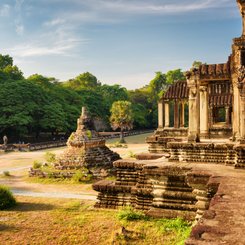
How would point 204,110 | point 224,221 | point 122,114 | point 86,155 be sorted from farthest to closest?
1. point 122,114
2. point 86,155
3. point 204,110
4. point 224,221

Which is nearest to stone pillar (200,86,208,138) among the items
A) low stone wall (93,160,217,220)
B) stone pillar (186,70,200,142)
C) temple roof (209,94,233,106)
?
stone pillar (186,70,200,142)

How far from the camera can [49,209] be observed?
9789 millimetres

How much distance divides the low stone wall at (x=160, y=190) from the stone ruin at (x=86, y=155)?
805 centimetres

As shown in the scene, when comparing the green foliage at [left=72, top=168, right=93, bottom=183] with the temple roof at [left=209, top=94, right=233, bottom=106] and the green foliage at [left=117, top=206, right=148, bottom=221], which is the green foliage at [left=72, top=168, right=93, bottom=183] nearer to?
the green foliage at [left=117, top=206, right=148, bottom=221]

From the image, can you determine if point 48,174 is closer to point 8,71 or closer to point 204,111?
point 204,111

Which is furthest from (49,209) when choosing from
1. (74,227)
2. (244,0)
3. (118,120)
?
(118,120)

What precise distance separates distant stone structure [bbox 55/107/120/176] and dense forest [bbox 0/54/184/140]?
19567mm

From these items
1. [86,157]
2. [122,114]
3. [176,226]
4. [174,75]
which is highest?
[174,75]

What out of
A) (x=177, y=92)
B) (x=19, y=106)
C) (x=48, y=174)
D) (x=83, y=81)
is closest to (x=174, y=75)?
(x=83, y=81)

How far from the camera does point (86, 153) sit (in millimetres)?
18891

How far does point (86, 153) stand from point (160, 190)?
11389 mm

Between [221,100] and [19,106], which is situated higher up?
[19,106]

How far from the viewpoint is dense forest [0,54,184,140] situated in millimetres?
38969

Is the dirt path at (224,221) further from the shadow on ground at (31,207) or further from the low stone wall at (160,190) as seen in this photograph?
the shadow on ground at (31,207)
